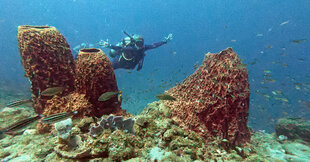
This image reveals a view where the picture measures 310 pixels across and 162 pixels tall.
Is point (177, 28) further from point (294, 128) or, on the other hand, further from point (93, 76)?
point (93, 76)

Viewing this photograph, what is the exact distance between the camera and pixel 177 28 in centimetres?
9262

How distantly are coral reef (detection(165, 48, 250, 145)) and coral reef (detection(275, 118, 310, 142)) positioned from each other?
6.48 metres

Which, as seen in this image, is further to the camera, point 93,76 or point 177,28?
point 177,28

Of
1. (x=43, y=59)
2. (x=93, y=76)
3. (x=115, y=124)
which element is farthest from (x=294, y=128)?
(x=43, y=59)

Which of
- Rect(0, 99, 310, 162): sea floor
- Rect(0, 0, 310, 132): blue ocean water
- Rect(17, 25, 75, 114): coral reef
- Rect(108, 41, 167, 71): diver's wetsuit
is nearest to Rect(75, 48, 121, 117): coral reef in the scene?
Rect(17, 25, 75, 114): coral reef

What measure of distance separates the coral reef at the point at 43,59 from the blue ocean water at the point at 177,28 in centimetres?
3939

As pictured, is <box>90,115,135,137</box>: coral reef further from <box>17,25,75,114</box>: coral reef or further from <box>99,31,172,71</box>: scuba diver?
<box>99,31,172,71</box>: scuba diver

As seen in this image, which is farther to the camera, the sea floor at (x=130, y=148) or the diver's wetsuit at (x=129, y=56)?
the diver's wetsuit at (x=129, y=56)

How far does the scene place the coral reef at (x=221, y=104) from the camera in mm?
3473

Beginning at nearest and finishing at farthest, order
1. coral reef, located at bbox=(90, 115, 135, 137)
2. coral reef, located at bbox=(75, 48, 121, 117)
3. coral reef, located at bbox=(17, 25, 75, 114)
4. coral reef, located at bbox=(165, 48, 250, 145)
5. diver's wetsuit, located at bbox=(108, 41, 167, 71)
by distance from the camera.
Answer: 1. coral reef, located at bbox=(90, 115, 135, 137)
2. coral reef, located at bbox=(165, 48, 250, 145)
3. coral reef, located at bbox=(17, 25, 75, 114)
4. coral reef, located at bbox=(75, 48, 121, 117)
5. diver's wetsuit, located at bbox=(108, 41, 167, 71)

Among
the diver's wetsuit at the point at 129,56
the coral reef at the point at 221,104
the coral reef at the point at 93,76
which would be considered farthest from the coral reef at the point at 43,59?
the diver's wetsuit at the point at 129,56

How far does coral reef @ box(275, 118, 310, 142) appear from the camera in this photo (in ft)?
23.8

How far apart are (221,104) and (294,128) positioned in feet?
24.5

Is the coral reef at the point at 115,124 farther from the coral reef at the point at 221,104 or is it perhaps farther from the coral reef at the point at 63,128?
the coral reef at the point at 221,104
